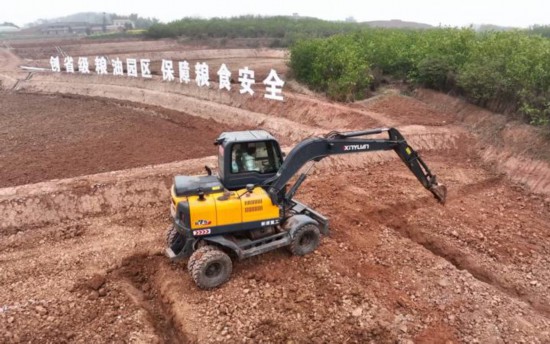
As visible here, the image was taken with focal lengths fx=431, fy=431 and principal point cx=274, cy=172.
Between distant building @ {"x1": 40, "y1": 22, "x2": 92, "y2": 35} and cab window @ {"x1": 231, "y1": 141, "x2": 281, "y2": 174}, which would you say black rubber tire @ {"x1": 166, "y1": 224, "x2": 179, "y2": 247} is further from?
distant building @ {"x1": 40, "y1": 22, "x2": 92, "y2": 35}

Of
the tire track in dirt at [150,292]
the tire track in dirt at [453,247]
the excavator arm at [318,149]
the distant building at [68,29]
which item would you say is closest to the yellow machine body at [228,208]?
the excavator arm at [318,149]

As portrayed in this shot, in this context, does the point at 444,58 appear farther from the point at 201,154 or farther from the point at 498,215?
the point at 201,154

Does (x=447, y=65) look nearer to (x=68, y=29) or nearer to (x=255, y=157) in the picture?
(x=255, y=157)

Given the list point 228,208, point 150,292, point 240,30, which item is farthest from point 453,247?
point 240,30

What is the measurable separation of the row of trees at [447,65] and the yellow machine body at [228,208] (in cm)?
996

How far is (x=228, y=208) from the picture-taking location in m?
7.61

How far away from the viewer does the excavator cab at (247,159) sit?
7.89 meters

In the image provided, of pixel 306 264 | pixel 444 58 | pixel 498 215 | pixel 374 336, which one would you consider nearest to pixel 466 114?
pixel 444 58

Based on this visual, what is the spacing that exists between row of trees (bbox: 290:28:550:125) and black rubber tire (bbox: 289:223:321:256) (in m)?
8.98

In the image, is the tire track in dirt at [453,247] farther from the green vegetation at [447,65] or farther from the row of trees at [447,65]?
the green vegetation at [447,65]


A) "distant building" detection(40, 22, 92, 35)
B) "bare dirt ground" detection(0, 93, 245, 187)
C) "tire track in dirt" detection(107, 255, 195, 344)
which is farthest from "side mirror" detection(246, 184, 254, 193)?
"distant building" detection(40, 22, 92, 35)

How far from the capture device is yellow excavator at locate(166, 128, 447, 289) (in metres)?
7.54

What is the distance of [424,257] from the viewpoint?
8.62 metres

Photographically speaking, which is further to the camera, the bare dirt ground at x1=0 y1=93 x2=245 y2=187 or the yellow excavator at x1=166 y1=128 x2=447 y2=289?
the bare dirt ground at x1=0 y1=93 x2=245 y2=187
